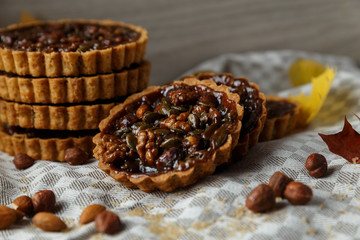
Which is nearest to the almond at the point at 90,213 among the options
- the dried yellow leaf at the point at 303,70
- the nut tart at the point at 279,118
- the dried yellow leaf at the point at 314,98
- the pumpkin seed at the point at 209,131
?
the pumpkin seed at the point at 209,131

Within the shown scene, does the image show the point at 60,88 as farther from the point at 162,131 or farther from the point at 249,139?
the point at 249,139

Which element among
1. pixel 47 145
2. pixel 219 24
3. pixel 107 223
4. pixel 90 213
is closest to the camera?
pixel 107 223

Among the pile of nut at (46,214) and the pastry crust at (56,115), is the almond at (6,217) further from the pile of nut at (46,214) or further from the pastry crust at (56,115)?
the pastry crust at (56,115)

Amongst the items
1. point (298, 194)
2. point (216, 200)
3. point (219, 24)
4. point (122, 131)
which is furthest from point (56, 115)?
point (219, 24)

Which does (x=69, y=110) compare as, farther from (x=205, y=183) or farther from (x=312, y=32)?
(x=312, y=32)

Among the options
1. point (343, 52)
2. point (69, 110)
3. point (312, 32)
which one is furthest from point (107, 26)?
point (343, 52)

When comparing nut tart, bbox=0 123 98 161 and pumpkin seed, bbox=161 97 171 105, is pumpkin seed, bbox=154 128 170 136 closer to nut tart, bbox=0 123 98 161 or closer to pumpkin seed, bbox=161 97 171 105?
pumpkin seed, bbox=161 97 171 105
